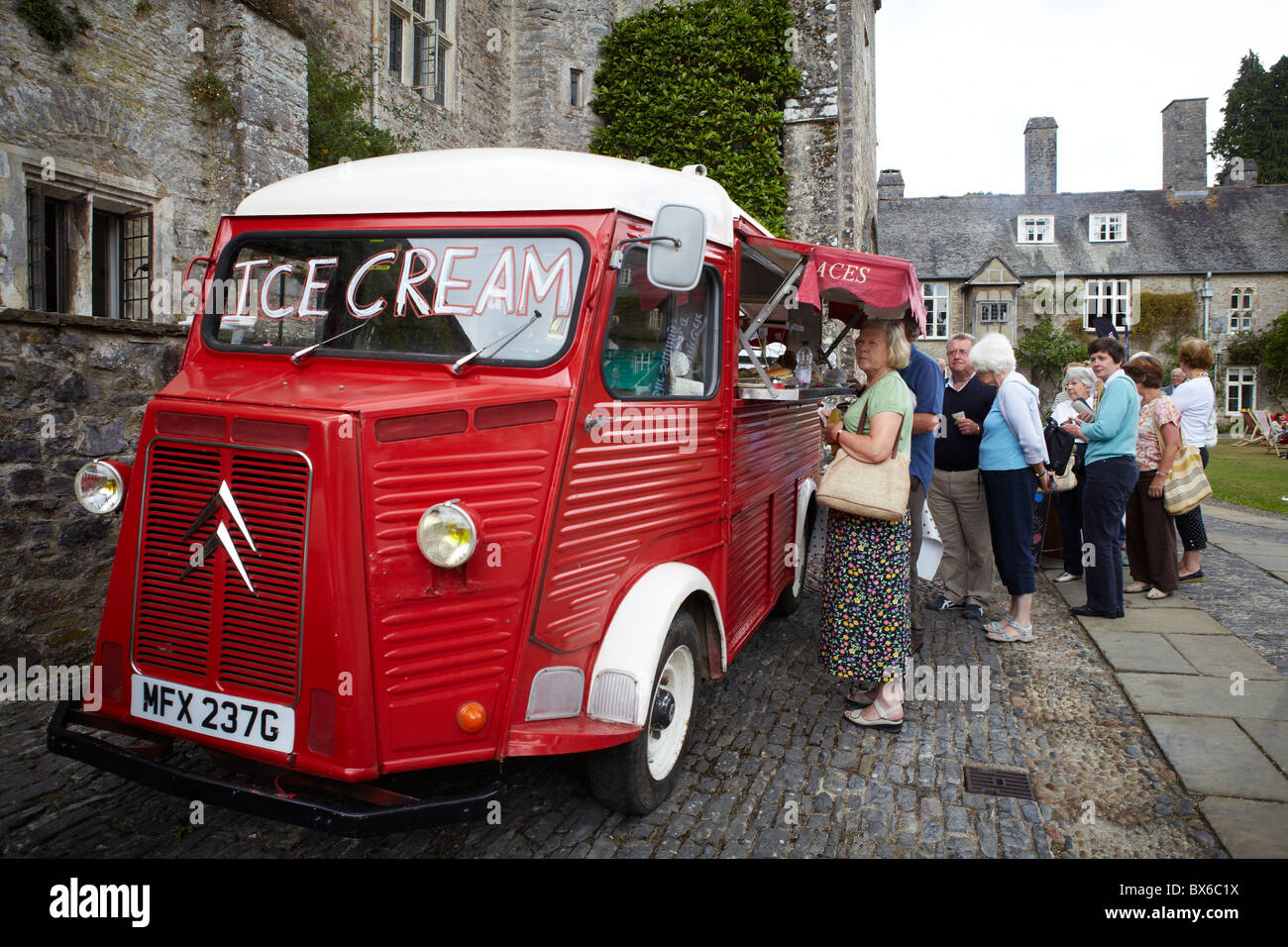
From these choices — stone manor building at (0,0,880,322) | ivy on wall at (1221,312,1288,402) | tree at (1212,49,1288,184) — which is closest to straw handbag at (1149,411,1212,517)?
stone manor building at (0,0,880,322)

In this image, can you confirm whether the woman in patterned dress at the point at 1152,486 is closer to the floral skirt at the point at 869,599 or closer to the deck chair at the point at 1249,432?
the floral skirt at the point at 869,599

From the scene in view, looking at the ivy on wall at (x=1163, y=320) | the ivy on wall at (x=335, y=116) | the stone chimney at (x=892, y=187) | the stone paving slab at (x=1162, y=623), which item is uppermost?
the stone chimney at (x=892, y=187)

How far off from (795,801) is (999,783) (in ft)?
3.25

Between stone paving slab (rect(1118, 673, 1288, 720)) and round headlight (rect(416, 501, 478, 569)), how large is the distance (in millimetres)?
4016

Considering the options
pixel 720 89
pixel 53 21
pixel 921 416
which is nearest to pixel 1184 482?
pixel 921 416

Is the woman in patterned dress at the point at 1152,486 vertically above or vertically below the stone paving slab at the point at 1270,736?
above

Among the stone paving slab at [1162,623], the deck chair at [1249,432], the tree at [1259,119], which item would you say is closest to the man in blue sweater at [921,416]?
the stone paving slab at [1162,623]

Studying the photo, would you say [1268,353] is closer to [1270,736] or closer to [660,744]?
[1270,736]

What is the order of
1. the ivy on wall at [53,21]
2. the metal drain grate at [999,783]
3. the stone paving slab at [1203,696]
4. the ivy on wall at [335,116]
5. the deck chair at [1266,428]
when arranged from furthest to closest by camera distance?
1. the deck chair at [1266,428]
2. the ivy on wall at [335,116]
3. the ivy on wall at [53,21]
4. the stone paving slab at [1203,696]
5. the metal drain grate at [999,783]

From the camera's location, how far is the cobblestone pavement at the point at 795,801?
10.6 feet

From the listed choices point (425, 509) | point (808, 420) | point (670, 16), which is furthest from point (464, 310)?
point (670, 16)

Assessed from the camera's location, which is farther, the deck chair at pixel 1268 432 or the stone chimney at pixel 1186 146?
the stone chimney at pixel 1186 146

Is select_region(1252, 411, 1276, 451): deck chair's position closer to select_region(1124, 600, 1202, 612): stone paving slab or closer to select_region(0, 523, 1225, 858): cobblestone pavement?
select_region(1124, 600, 1202, 612): stone paving slab

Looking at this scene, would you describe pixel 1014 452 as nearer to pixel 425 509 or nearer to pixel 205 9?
pixel 425 509
